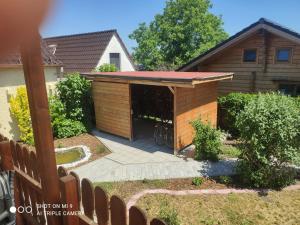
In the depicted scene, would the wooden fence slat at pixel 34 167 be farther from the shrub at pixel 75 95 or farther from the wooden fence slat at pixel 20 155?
the shrub at pixel 75 95

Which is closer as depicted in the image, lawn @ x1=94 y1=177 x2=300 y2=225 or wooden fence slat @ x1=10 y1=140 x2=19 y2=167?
wooden fence slat @ x1=10 y1=140 x2=19 y2=167

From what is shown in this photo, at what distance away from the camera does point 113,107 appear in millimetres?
11320

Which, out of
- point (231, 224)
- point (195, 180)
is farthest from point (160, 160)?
point (231, 224)

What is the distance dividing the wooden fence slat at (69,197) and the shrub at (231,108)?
9555 millimetres

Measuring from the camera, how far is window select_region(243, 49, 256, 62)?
12.9m

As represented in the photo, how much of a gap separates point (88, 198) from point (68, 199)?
0.19 meters

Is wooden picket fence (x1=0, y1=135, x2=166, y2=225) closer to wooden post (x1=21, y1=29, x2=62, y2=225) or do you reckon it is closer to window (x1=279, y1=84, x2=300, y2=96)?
wooden post (x1=21, y1=29, x2=62, y2=225)

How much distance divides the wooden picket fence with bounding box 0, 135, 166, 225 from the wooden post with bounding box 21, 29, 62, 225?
10 centimetres

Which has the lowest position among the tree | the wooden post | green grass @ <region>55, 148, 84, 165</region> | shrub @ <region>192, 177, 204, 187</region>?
shrub @ <region>192, 177, 204, 187</region>

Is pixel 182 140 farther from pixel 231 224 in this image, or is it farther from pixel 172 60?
pixel 172 60

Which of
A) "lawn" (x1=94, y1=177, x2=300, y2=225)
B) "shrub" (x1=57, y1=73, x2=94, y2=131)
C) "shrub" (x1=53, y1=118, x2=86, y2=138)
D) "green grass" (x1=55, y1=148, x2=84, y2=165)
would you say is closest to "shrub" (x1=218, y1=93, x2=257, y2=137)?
"lawn" (x1=94, y1=177, x2=300, y2=225)

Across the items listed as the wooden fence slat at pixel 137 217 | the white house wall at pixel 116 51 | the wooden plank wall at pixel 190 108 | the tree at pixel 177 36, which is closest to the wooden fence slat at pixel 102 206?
the wooden fence slat at pixel 137 217

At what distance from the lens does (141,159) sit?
9.08 meters

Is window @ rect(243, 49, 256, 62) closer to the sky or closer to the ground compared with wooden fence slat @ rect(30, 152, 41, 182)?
closer to the sky
